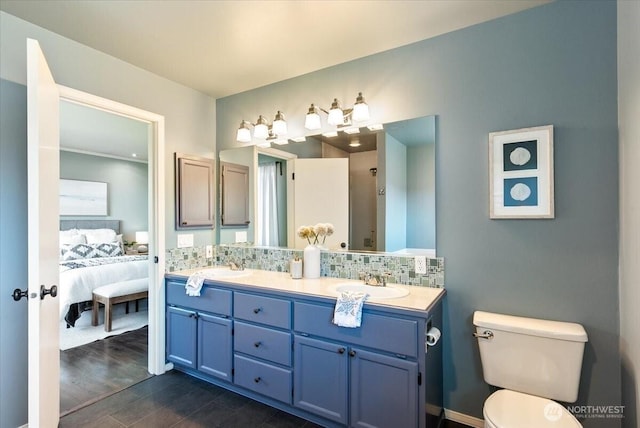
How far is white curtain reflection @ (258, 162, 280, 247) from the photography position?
2.79 metres

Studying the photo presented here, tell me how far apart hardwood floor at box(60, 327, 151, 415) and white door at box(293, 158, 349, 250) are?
1760mm

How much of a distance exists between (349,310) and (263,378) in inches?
34.1

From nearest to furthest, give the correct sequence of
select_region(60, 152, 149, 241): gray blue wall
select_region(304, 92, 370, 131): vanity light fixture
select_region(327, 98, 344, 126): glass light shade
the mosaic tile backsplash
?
1. the mosaic tile backsplash
2. select_region(304, 92, 370, 131): vanity light fixture
3. select_region(327, 98, 344, 126): glass light shade
4. select_region(60, 152, 149, 241): gray blue wall

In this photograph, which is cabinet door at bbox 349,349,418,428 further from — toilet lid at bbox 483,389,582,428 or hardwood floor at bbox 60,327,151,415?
hardwood floor at bbox 60,327,151,415

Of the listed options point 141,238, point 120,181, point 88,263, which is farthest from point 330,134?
point 120,181

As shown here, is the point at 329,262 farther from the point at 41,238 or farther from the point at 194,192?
the point at 41,238

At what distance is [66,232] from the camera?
17.2 ft

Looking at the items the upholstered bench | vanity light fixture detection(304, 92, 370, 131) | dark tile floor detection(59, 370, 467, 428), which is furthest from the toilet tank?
the upholstered bench

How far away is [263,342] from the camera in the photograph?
6.86 feet

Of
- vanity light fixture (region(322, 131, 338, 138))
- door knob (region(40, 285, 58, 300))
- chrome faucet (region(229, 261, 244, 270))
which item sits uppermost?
vanity light fixture (region(322, 131, 338, 138))

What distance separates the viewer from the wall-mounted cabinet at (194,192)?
9.14 feet

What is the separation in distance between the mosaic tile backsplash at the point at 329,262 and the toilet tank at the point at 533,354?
0.44 meters

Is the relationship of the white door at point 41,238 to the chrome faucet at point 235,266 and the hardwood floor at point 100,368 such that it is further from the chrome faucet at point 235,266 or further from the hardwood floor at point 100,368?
the chrome faucet at point 235,266
